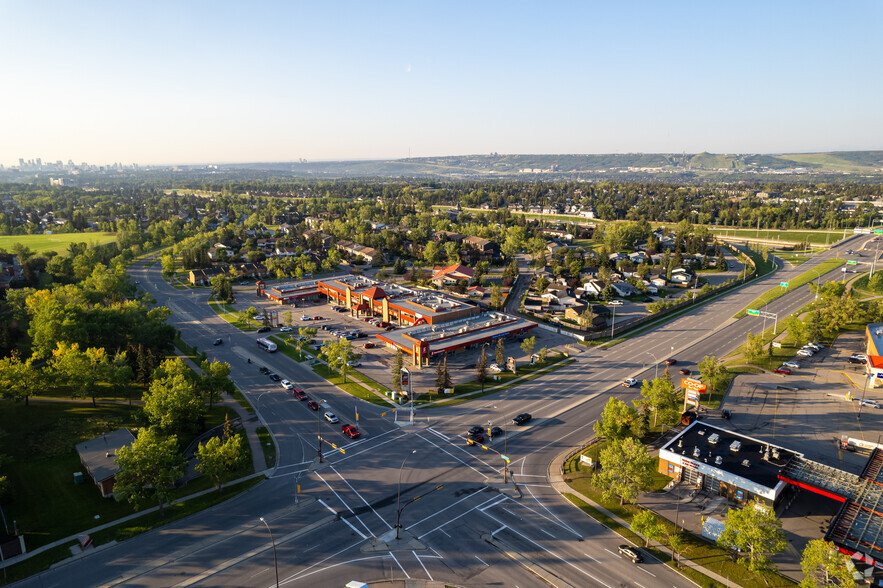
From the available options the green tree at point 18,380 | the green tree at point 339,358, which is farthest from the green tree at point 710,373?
the green tree at point 18,380

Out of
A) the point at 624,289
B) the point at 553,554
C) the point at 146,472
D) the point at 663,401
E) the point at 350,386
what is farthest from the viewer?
the point at 624,289

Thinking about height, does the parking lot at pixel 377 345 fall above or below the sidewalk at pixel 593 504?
above

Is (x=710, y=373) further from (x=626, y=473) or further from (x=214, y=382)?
(x=214, y=382)

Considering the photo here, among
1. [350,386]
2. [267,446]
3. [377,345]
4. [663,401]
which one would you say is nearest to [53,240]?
[377,345]

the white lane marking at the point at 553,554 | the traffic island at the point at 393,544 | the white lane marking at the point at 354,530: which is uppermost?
the white lane marking at the point at 354,530

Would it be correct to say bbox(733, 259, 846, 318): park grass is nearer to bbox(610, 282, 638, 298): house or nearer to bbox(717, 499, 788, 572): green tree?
bbox(610, 282, 638, 298): house

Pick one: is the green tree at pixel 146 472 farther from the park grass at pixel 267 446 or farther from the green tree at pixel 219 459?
the park grass at pixel 267 446
